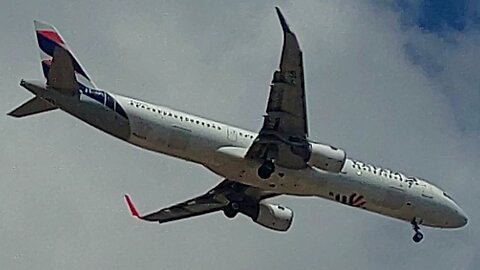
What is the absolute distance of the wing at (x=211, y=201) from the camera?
64.1 metres

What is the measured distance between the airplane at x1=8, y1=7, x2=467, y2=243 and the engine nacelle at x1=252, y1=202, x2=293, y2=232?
59mm

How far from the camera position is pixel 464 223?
64438mm

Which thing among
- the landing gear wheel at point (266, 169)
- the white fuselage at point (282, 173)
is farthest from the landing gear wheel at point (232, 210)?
the landing gear wheel at point (266, 169)

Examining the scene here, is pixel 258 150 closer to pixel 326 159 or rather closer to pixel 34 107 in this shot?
pixel 326 159

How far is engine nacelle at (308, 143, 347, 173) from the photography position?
56094mm

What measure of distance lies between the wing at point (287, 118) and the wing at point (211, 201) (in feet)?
22.0

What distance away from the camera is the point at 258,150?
56.7 metres

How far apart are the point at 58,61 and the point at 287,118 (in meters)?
11.8

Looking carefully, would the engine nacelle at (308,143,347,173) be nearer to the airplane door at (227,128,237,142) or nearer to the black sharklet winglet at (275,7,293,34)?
the airplane door at (227,128,237,142)

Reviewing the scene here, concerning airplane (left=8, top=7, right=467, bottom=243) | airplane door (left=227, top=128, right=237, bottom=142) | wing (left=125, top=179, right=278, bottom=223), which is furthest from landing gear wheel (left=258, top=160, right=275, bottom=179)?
wing (left=125, top=179, right=278, bottom=223)

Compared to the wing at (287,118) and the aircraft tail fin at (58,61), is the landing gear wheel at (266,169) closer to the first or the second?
the wing at (287,118)

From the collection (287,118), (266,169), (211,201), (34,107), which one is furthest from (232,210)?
(34,107)

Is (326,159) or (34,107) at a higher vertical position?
(326,159)

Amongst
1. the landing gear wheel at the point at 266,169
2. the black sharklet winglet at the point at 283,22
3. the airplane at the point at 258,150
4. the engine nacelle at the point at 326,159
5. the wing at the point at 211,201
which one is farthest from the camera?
the wing at the point at 211,201
